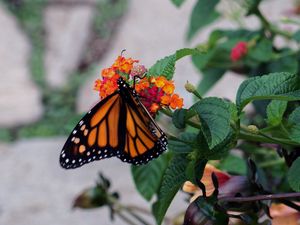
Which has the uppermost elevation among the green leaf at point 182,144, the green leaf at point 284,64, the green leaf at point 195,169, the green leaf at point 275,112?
the green leaf at point 284,64

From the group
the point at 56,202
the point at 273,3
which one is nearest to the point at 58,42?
the point at 273,3

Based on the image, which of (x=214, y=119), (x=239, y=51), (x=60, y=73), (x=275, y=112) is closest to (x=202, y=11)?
(x=239, y=51)

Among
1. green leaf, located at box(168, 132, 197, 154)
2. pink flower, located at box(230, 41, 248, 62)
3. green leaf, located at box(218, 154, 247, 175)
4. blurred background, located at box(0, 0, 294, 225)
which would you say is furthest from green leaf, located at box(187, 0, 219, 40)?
blurred background, located at box(0, 0, 294, 225)

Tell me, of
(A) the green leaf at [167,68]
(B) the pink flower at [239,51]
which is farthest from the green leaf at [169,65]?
(B) the pink flower at [239,51]

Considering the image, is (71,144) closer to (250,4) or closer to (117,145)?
(117,145)

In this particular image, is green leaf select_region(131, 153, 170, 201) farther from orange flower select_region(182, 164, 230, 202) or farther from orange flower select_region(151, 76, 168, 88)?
orange flower select_region(151, 76, 168, 88)

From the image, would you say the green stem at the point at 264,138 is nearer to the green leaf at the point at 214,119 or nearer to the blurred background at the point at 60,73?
the green leaf at the point at 214,119

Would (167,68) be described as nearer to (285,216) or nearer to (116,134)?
(116,134)
